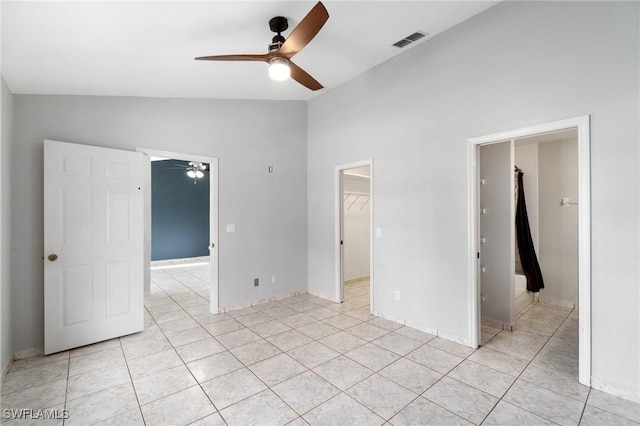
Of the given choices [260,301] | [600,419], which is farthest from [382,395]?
[260,301]

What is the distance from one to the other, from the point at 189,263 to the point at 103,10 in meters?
7.21

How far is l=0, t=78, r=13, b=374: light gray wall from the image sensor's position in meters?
2.44

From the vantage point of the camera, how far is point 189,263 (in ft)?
26.8

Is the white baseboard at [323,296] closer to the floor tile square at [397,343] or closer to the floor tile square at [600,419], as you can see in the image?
the floor tile square at [397,343]

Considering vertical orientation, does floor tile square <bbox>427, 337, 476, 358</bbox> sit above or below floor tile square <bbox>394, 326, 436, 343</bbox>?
above

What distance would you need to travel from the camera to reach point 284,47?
84.6 inches

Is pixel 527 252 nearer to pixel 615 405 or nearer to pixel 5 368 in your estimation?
pixel 615 405

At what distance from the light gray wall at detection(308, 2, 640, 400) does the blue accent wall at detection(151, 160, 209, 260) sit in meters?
5.03

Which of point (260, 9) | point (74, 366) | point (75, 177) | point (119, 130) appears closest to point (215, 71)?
point (260, 9)

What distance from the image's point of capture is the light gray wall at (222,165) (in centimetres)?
279

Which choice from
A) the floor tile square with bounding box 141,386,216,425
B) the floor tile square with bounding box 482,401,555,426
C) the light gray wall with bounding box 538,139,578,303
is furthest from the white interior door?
the light gray wall with bounding box 538,139,578,303

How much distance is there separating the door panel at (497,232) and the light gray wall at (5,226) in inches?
186

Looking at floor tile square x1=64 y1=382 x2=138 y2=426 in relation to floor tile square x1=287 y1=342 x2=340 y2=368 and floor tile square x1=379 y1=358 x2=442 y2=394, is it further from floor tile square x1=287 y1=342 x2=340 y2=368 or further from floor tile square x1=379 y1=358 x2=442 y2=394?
floor tile square x1=379 y1=358 x2=442 y2=394

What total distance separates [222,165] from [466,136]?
3.07 metres
